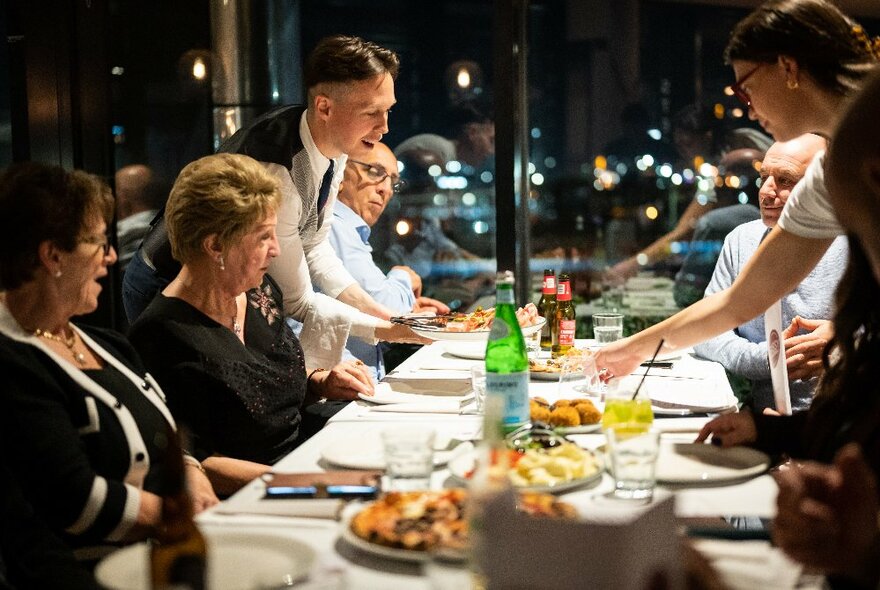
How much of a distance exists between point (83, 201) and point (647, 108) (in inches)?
160

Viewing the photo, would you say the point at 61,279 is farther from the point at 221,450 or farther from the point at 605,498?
the point at 605,498

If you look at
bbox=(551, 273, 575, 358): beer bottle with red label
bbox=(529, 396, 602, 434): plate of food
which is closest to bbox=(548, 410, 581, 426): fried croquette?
bbox=(529, 396, 602, 434): plate of food

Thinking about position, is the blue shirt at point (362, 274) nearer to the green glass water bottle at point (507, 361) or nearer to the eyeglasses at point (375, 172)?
the eyeglasses at point (375, 172)

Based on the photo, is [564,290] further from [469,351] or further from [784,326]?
[784,326]

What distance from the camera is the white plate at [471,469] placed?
1.58 m

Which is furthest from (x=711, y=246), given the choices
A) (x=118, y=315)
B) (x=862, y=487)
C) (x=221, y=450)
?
(x=862, y=487)

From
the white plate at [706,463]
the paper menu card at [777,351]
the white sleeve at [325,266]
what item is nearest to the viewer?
the white plate at [706,463]

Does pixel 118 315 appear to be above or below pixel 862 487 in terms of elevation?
below

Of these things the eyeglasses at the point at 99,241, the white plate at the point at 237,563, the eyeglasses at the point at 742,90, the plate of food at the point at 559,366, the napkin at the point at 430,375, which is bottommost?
the napkin at the point at 430,375

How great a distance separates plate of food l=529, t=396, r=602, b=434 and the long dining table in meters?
0.03

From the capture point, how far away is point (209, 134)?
4.79 metres

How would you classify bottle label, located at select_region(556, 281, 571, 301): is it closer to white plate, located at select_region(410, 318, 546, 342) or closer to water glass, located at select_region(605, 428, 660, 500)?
white plate, located at select_region(410, 318, 546, 342)

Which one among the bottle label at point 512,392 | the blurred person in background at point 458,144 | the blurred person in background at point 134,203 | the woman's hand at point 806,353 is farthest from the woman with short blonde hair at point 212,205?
the blurred person in background at point 458,144

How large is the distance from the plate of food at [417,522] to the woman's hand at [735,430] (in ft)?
1.81
